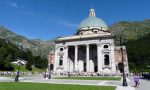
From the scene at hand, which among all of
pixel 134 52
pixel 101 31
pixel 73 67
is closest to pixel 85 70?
pixel 73 67

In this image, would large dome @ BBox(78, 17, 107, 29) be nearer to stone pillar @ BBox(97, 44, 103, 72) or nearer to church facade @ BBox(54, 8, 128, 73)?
church facade @ BBox(54, 8, 128, 73)

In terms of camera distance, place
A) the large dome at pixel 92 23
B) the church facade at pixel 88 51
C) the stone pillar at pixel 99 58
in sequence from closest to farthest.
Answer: the stone pillar at pixel 99 58, the church facade at pixel 88 51, the large dome at pixel 92 23

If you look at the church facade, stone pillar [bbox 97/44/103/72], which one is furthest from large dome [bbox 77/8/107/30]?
stone pillar [bbox 97/44/103/72]

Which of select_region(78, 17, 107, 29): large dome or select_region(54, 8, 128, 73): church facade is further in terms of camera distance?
select_region(78, 17, 107, 29): large dome

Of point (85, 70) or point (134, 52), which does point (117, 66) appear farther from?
point (134, 52)

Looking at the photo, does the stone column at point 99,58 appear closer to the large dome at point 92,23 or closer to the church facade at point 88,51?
the church facade at point 88,51

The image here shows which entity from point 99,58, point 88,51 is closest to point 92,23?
point 88,51

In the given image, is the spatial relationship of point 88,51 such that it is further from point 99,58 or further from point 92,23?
point 92,23

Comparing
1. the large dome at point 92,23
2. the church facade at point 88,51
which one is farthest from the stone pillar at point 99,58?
the large dome at point 92,23

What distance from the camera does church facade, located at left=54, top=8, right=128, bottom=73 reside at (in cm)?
6706

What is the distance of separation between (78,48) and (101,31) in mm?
10718

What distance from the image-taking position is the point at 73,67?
72.8 meters

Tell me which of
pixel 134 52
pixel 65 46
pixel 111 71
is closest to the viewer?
pixel 111 71

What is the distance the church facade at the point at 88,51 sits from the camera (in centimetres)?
6706
